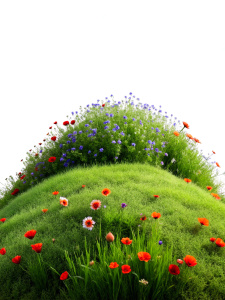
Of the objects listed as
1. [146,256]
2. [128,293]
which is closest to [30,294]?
[128,293]

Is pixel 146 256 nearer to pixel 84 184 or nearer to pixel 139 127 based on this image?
pixel 84 184

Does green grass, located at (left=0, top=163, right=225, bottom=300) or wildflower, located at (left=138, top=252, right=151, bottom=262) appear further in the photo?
green grass, located at (left=0, top=163, right=225, bottom=300)

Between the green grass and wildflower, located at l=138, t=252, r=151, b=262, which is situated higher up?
wildflower, located at l=138, t=252, r=151, b=262

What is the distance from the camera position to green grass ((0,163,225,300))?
2828mm

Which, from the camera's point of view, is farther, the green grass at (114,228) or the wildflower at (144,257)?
the green grass at (114,228)

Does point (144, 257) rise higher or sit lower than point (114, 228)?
higher

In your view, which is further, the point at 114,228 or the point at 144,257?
the point at 114,228

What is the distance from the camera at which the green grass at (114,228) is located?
2.83 meters

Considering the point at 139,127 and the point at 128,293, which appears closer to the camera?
the point at 128,293

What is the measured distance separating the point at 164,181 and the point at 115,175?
3.05ft

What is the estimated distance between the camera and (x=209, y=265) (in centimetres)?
300

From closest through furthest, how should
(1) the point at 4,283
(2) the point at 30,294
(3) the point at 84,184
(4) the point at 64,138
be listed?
(2) the point at 30,294 < (1) the point at 4,283 < (3) the point at 84,184 < (4) the point at 64,138

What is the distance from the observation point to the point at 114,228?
333 centimetres

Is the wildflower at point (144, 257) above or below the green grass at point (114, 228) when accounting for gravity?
above
